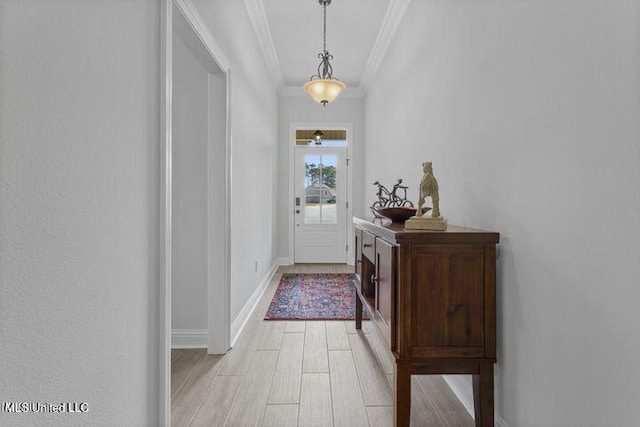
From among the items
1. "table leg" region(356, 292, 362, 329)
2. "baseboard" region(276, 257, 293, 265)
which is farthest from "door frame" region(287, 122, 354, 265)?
"table leg" region(356, 292, 362, 329)

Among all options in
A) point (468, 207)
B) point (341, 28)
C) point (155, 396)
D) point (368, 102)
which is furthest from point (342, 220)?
point (155, 396)

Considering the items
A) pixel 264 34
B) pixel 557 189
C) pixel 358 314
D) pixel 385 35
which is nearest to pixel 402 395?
pixel 557 189

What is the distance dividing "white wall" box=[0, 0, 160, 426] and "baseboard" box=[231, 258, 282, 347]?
121 cm

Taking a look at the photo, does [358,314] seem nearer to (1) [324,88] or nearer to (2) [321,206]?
(1) [324,88]

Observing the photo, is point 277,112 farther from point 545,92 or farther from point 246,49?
point 545,92

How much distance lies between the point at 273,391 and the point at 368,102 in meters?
4.28

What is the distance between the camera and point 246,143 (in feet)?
9.98

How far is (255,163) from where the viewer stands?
11.6 feet

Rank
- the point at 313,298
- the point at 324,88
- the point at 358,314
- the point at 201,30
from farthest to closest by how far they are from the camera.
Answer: the point at 313,298 < the point at 324,88 < the point at 358,314 < the point at 201,30

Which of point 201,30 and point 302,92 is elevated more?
point 302,92

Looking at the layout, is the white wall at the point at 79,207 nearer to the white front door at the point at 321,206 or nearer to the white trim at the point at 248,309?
the white trim at the point at 248,309

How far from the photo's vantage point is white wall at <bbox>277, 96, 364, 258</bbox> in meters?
5.46

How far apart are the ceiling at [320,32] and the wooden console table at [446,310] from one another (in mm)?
2425

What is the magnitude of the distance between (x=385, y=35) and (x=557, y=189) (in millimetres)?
3045
